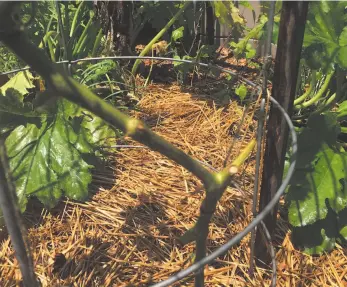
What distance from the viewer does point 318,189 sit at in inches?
53.4

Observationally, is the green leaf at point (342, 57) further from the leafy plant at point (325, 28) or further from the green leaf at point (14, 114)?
the green leaf at point (14, 114)

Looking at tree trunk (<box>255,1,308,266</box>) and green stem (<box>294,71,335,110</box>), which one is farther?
green stem (<box>294,71,335,110</box>)

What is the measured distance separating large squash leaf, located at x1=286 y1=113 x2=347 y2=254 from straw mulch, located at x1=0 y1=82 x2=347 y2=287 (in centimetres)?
7

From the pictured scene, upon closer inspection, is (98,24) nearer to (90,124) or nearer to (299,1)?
(90,124)

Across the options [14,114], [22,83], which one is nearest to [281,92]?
[14,114]

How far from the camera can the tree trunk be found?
1045 mm

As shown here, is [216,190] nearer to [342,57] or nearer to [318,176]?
[318,176]

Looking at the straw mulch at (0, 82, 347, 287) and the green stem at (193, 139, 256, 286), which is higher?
the green stem at (193, 139, 256, 286)

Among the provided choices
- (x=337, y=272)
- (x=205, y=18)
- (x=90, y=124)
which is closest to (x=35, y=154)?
(x=90, y=124)

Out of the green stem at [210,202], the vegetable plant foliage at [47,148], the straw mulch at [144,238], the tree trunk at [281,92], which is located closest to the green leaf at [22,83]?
the vegetable plant foliage at [47,148]

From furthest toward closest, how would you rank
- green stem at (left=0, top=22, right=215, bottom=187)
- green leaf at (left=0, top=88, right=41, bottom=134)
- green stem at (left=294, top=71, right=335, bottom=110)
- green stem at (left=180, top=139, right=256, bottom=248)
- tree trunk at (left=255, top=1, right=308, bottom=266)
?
green stem at (left=294, top=71, right=335, bottom=110)
green leaf at (left=0, top=88, right=41, bottom=134)
tree trunk at (left=255, top=1, right=308, bottom=266)
green stem at (left=180, top=139, right=256, bottom=248)
green stem at (left=0, top=22, right=215, bottom=187)

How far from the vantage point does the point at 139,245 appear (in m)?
1.39

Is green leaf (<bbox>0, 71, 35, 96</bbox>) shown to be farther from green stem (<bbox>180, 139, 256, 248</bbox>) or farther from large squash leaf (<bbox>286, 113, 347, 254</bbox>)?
green stem (<bbox>180, 139, 256, 248</bbox>)

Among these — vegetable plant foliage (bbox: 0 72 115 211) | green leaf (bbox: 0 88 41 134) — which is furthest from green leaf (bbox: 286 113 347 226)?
green leaf (bbox: 0 88 41 134)
